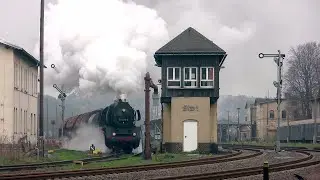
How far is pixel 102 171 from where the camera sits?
58.7ft

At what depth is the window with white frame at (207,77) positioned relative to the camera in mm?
37906

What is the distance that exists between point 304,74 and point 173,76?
43.4 meters

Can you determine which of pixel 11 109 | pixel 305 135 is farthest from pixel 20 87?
pixel 305 135

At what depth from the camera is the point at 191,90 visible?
1492 inches

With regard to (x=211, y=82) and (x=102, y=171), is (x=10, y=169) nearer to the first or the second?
(x=102, y=171)

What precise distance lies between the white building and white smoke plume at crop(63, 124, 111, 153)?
3948mm

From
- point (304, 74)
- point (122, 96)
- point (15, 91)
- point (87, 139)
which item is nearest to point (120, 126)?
point (122, 96)

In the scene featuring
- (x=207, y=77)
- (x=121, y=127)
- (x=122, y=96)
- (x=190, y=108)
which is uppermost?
(x=207, y=77)

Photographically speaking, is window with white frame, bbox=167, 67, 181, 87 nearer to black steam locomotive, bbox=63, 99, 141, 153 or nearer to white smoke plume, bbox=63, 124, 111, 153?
black steam locomotive, bbox=63, 99, 141, 153

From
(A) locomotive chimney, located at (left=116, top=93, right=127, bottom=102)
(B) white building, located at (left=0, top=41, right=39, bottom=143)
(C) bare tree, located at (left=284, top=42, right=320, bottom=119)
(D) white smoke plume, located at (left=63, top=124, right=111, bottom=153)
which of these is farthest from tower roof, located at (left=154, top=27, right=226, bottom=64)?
(C) bare tree, located at (left=284, top=42, right=320, bottom=119)

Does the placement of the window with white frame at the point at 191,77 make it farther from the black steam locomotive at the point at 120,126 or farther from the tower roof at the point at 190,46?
the black steam locomotive at the point at 120,126

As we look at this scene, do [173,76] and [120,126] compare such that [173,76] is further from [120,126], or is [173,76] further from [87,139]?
[87,139]

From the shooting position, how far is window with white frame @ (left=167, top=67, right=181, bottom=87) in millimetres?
38219

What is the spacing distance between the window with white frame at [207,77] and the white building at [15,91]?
1227cm
